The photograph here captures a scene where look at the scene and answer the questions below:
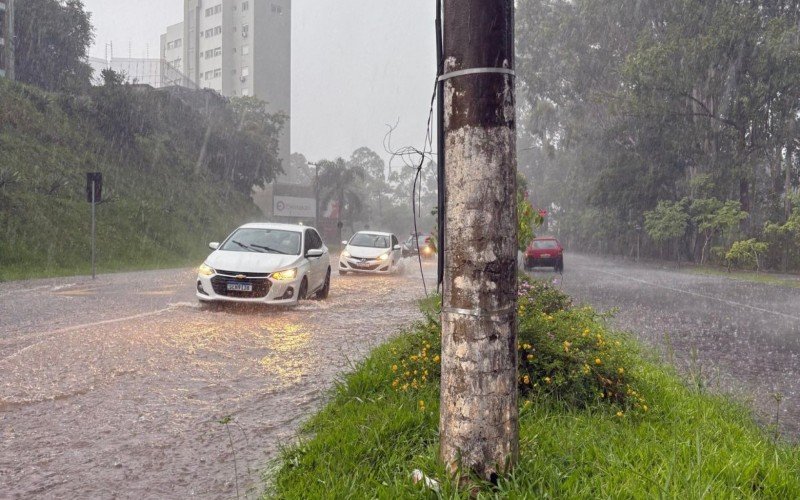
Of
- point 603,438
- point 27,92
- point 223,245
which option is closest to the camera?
point 603,438

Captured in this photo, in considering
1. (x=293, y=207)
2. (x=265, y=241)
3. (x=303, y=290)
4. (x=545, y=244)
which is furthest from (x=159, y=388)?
(x=293, y=207)

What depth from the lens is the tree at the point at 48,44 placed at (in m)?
42.1

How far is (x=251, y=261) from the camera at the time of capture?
38.8 feet

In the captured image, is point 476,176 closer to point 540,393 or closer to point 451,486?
point 451,486

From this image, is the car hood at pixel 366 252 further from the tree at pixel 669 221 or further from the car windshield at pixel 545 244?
the tree at pixel 669 221

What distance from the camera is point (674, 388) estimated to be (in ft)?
19.3

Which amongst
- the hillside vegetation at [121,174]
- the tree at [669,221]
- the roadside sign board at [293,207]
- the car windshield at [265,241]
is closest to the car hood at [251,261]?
the car windshield at [265,241]

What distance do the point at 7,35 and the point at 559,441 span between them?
1740 inches

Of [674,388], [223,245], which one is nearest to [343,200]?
[223,245]

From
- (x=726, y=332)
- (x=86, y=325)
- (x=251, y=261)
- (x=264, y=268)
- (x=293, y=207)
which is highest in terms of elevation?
(x=293, y=207)

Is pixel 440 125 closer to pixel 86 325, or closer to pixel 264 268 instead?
pixel 86 325

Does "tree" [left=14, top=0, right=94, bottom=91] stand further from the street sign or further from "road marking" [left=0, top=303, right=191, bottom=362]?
"road marking" [left=0, top=303, right=191, bottom=362]

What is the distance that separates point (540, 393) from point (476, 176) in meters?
2.49

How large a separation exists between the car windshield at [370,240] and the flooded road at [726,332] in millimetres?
6479
